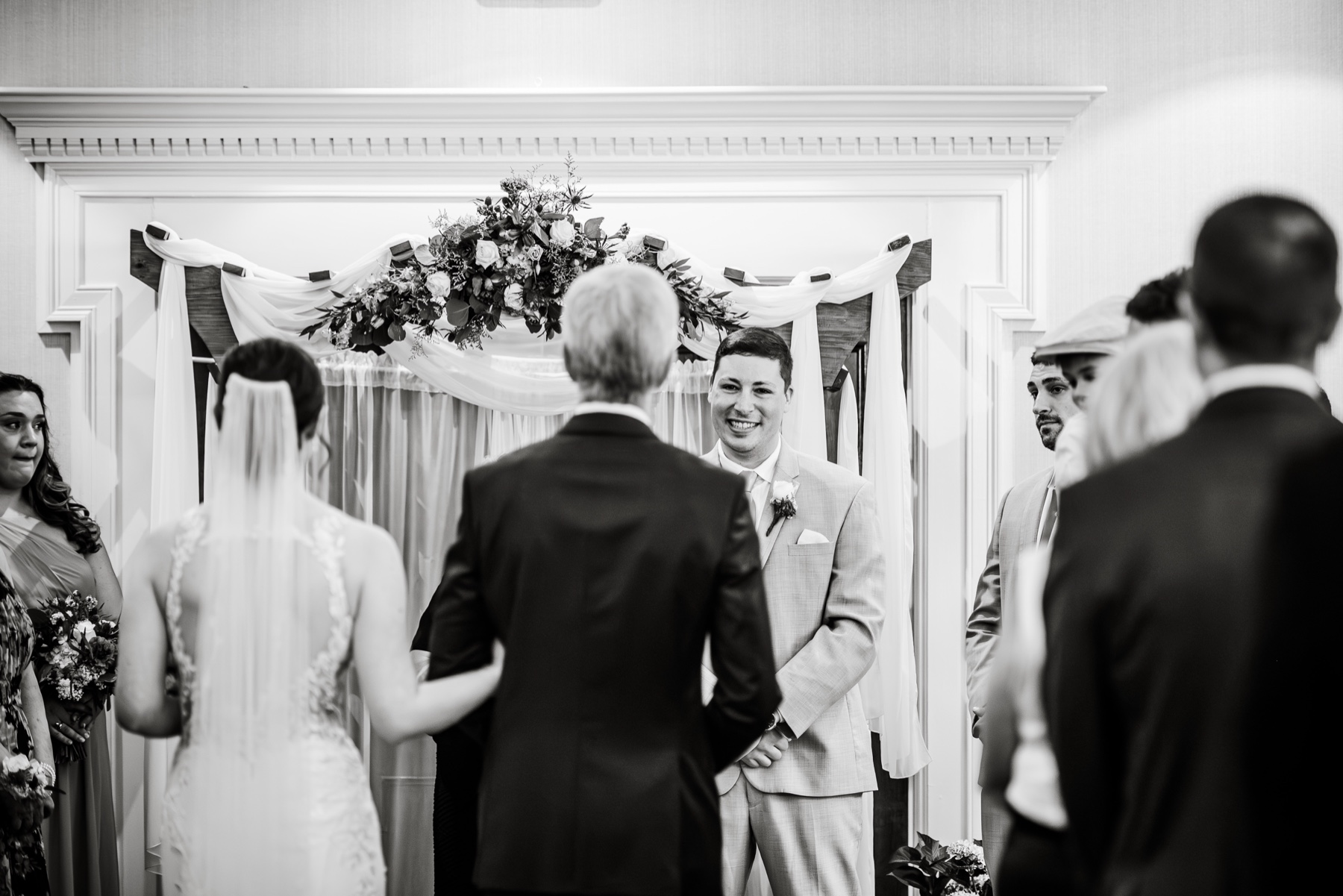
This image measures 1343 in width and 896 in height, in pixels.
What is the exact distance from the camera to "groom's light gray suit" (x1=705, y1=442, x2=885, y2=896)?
319cm

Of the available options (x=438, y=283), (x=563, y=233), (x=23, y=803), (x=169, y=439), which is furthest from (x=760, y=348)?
(x=169, y=439)

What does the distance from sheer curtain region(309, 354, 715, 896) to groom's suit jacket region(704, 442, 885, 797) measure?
57.9 inches

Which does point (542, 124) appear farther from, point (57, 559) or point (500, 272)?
point (57, 559)

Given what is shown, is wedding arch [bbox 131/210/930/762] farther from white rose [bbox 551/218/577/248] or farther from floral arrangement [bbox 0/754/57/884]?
floral arrangement [bbox 0/754/57/884]

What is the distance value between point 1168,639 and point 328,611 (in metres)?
1.62

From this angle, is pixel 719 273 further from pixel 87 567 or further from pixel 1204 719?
pixel 1204 719

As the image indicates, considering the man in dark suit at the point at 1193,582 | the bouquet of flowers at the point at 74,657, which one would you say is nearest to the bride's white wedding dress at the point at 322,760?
the man in dark suit at the point at 1193,582

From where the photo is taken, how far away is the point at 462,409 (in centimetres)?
486

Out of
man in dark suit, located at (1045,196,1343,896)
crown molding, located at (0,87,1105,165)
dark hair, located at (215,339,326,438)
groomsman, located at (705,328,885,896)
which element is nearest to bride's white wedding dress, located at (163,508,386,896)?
dark hair, located at (215,339,326,438)

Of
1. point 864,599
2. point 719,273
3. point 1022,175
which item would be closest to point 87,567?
point 719,273

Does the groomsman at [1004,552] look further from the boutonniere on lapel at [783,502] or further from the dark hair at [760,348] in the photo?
the dark hair at [760,348]

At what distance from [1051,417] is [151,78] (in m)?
4.14

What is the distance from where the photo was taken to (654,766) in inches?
82.6

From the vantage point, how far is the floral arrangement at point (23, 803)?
3.23 meters
